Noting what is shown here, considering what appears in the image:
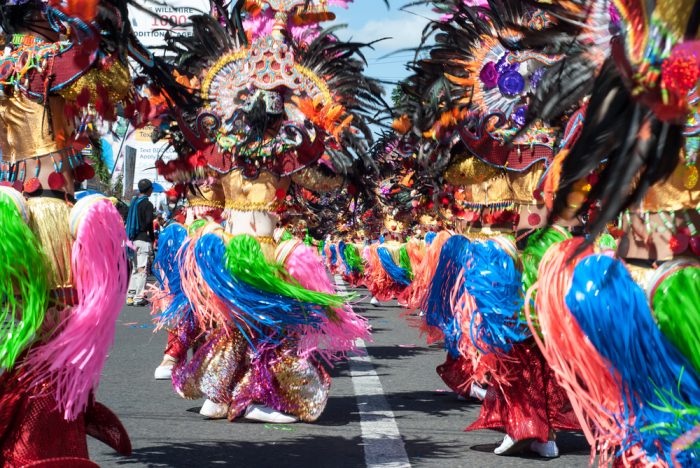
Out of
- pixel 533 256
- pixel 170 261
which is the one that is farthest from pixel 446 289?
pixel 170 261

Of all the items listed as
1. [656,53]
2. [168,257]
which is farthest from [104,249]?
[168,257]

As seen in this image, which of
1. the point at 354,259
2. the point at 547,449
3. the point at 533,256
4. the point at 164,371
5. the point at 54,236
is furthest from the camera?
the point at 354,259

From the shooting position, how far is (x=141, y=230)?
14.1 m

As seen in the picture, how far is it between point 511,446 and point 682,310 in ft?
7.65

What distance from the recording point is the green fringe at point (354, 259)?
81.3 ft

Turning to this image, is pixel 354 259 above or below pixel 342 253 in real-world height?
above

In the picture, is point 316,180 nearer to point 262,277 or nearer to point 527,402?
point 262,277

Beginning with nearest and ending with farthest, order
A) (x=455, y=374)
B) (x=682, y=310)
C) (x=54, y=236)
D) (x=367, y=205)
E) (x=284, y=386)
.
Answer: (x=682, y=310) → (x=54, y=236) → (x=284, y=386) → (x=455, y=374) → (x=367, y=205)

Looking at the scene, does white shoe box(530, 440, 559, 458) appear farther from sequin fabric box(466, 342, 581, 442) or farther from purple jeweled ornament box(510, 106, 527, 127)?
purple jeweled ornament box(510, 106, 527, 127)

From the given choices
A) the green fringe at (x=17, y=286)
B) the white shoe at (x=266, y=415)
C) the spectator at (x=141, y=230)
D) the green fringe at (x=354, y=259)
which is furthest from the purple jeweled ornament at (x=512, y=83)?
the green fringe at (x=354, y=259)

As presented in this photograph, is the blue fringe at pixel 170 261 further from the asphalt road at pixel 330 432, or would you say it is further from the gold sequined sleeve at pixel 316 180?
the gold sequined sleeve at pixel 316 180

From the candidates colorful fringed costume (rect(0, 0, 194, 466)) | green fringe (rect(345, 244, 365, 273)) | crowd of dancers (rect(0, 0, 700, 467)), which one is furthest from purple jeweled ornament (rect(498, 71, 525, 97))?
green fringe (rect(345, 244, 365, 273))

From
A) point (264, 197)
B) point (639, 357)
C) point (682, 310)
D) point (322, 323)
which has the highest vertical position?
point (264, 197)

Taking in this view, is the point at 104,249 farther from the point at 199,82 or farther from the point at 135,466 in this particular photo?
the point at 199,82
